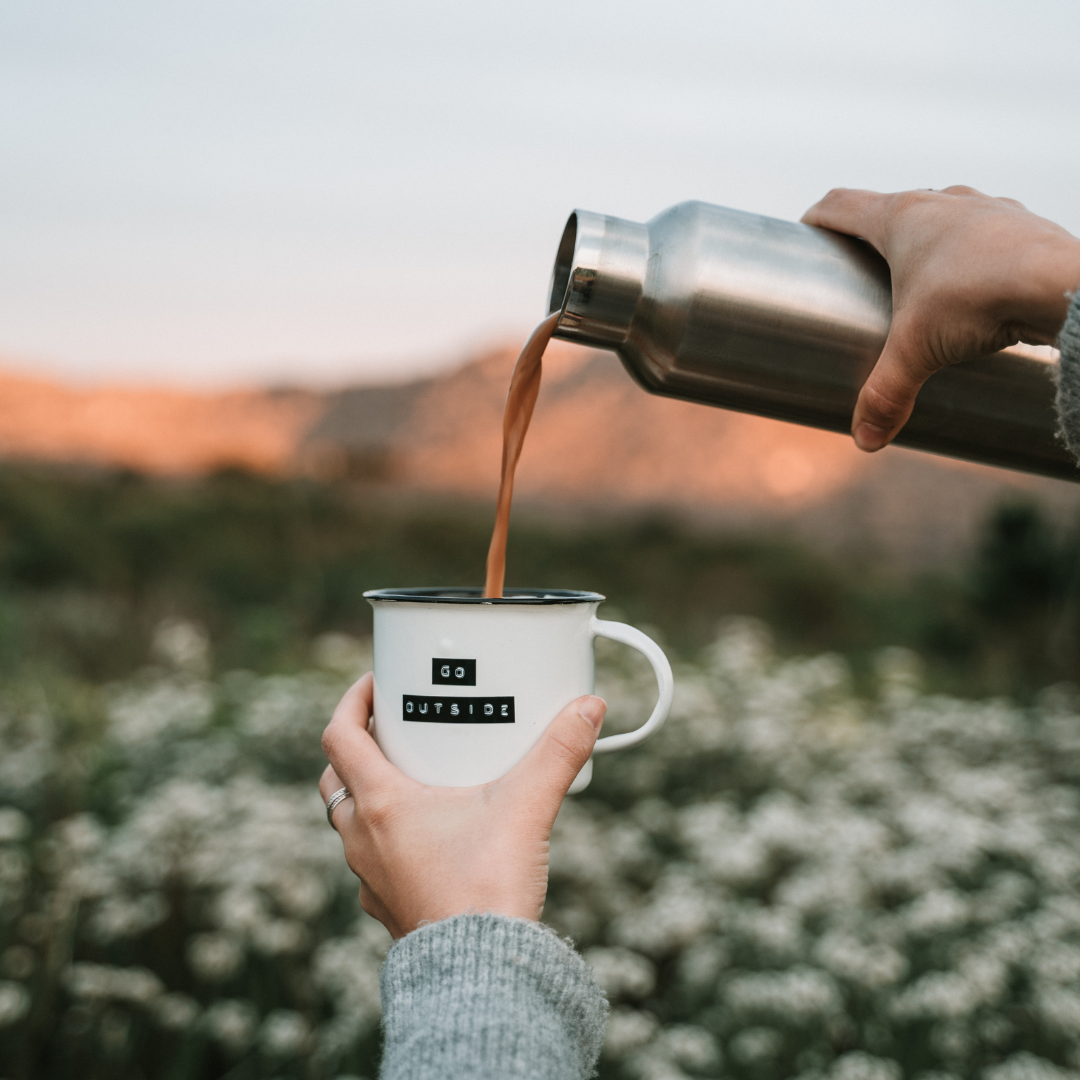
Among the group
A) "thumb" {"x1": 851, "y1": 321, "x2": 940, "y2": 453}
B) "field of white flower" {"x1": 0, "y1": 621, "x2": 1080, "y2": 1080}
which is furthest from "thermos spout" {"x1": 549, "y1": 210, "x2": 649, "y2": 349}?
"field of white flower" {"x1": 0, "y1": 621, "x2": 1080, "y2": 1080}

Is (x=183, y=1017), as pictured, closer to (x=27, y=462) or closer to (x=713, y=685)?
(x=713, y=685)

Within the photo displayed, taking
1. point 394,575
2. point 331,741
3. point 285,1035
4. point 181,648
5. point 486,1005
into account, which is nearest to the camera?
point 486,1005

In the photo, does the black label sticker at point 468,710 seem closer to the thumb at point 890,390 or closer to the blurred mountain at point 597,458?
the thumb at point 890,390

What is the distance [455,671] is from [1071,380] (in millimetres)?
564

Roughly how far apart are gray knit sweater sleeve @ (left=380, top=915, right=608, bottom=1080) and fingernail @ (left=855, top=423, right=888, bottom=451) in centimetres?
53

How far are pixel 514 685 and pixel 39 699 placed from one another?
3.79 m

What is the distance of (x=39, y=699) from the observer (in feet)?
13.1

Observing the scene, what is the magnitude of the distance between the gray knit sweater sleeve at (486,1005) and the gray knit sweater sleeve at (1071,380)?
59 cm

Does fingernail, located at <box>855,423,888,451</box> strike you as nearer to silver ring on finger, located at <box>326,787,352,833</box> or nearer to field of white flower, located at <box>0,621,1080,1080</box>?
silver ring on finger, located at <box>326,787,352,833</box>

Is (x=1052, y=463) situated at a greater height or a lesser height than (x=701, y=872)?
greater

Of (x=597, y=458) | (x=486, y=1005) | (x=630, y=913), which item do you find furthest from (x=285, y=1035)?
(x=597, y=458)

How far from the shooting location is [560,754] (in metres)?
0.84

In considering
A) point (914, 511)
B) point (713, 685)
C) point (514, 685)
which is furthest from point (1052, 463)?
point (914, 511)

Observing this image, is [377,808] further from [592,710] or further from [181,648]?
[181,648]
